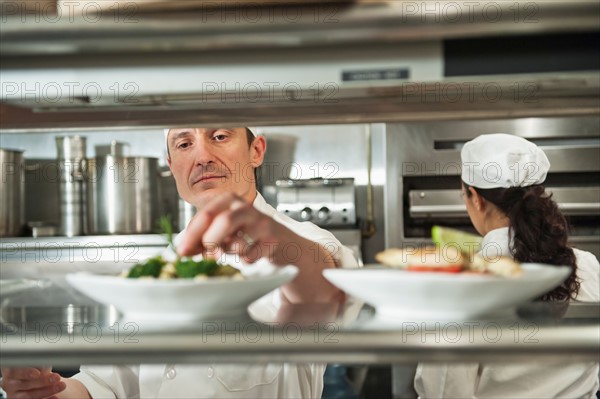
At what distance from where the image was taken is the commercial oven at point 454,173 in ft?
9.28

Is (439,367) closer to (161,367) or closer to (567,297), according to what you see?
(567,297)

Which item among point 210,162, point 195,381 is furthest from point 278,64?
point 210,162

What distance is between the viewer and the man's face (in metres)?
1.93

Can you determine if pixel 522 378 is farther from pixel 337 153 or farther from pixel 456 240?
pixel 337 153

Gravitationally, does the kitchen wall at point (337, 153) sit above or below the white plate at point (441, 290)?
above

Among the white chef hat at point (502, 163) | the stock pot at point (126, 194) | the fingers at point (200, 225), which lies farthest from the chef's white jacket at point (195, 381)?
the stock pot at point (126, 194)

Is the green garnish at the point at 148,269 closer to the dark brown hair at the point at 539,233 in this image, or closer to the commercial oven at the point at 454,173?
the dark brown hair at the point at 539,233

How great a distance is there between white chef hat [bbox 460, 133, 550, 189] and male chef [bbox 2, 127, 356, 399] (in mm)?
690

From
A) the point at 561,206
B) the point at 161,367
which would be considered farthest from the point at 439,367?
the point at 561,206

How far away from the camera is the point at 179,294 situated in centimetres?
73

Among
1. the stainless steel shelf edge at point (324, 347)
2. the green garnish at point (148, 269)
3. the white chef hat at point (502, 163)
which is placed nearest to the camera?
the stainless steel shelf edge at point (324, 347)

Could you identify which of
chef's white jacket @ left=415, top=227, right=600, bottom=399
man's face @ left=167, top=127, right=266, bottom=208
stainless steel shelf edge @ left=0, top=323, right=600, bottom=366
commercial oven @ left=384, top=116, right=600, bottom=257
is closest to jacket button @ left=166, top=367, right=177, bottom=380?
man's face @ left=167, top=127, right=266, bottom=208

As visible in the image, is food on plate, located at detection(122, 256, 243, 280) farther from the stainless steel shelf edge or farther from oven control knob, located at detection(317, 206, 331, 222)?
oven control knob, located at detection(317, 206, 331, 222)

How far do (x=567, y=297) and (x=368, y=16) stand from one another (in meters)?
1.29
